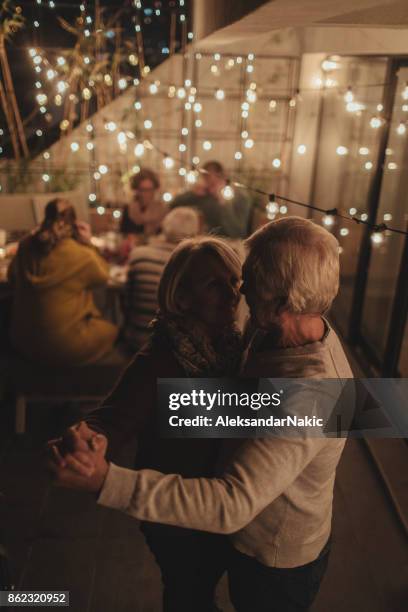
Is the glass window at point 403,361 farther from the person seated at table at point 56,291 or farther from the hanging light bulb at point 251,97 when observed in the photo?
the hanging light bulb at point 251,97

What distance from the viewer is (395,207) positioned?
370 centimetres

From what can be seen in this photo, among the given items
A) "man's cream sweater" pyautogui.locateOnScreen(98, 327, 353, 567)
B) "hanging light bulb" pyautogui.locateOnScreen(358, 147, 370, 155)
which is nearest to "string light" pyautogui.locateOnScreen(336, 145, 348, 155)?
"hanging light bulb" pyautogui.locateOnScreen(358, 147, 370, 155)

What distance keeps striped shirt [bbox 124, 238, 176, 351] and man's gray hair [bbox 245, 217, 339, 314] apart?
5.54 feet

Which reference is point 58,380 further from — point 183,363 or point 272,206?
point 183,363

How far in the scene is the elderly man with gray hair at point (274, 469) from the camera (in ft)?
3.00

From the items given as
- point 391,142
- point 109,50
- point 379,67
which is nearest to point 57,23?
Answer: point 109,50

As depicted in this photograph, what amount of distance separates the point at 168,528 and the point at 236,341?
0.49 meters

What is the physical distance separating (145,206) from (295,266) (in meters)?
3.38

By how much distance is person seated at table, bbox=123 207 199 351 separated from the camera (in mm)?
2691

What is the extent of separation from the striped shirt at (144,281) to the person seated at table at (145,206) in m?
1.36

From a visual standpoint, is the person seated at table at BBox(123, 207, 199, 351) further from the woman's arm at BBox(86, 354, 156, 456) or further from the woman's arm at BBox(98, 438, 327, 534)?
the woman's arm at BBox(98, 438, 327, 534)

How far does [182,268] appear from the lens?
4.16 feet

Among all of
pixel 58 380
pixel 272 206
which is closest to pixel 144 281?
pixel 58 380

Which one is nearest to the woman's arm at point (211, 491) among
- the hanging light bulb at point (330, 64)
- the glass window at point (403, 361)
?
the glass window at point (403, 361)
